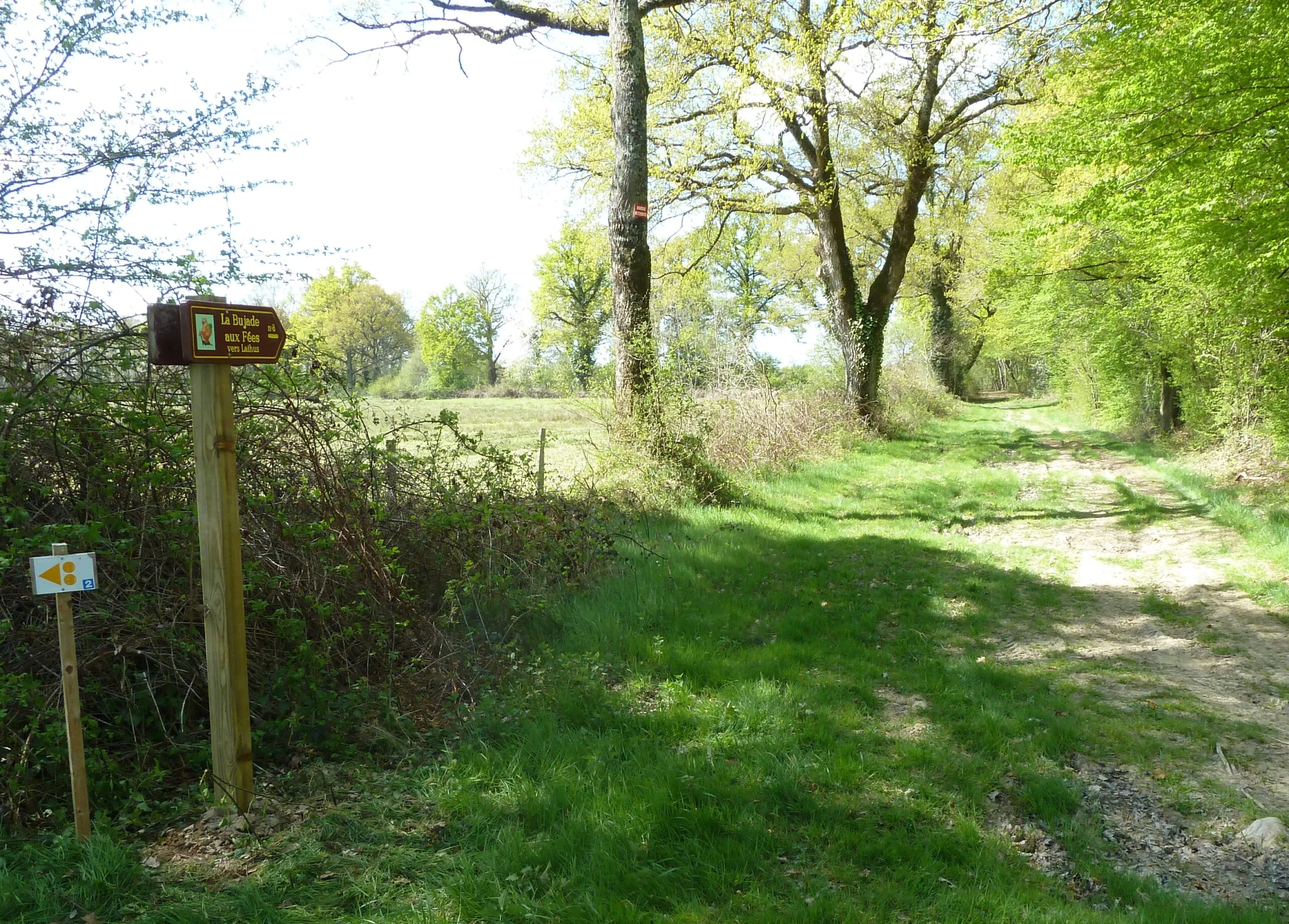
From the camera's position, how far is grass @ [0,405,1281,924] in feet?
10.3

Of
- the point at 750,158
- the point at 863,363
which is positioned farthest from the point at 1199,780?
the point at 863,363

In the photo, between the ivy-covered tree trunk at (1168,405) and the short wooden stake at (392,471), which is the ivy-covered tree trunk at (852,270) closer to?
the ivy-covered tree trunk at (1168,405)

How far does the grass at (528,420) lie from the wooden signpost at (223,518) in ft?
8.95

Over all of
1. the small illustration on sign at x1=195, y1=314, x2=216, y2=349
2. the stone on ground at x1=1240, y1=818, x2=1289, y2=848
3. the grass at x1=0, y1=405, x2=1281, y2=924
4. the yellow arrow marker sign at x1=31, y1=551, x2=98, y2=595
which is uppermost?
the small illustration on sign at x1=195, y1=314, x2=216, y2=349

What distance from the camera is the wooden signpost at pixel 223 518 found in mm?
3654

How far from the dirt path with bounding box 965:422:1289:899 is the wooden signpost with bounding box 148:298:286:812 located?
4350 mm

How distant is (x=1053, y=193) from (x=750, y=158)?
7662 millimetres

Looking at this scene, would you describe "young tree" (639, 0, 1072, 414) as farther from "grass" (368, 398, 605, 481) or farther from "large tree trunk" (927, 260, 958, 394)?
"large tree trunk" (927, 260, 958, 394)

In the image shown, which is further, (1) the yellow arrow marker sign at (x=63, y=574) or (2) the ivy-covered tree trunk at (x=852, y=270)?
(2) the ivy-covered tree trunk at (x=852, y=270)

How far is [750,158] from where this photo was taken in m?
15.0

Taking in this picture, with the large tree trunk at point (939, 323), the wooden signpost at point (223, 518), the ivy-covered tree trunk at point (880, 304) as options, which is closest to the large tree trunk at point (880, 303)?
the ivy-covered tree trunk at point (880, 304)

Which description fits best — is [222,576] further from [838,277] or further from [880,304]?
[880,304]

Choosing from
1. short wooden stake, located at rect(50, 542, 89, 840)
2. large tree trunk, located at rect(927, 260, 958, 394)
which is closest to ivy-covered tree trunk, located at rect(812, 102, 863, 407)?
large tree trunk, located at rect(927, 260, 958, 394)

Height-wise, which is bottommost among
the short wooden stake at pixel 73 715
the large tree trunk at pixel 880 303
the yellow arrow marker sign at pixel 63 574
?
the short wooden stake at pixel 73 715
